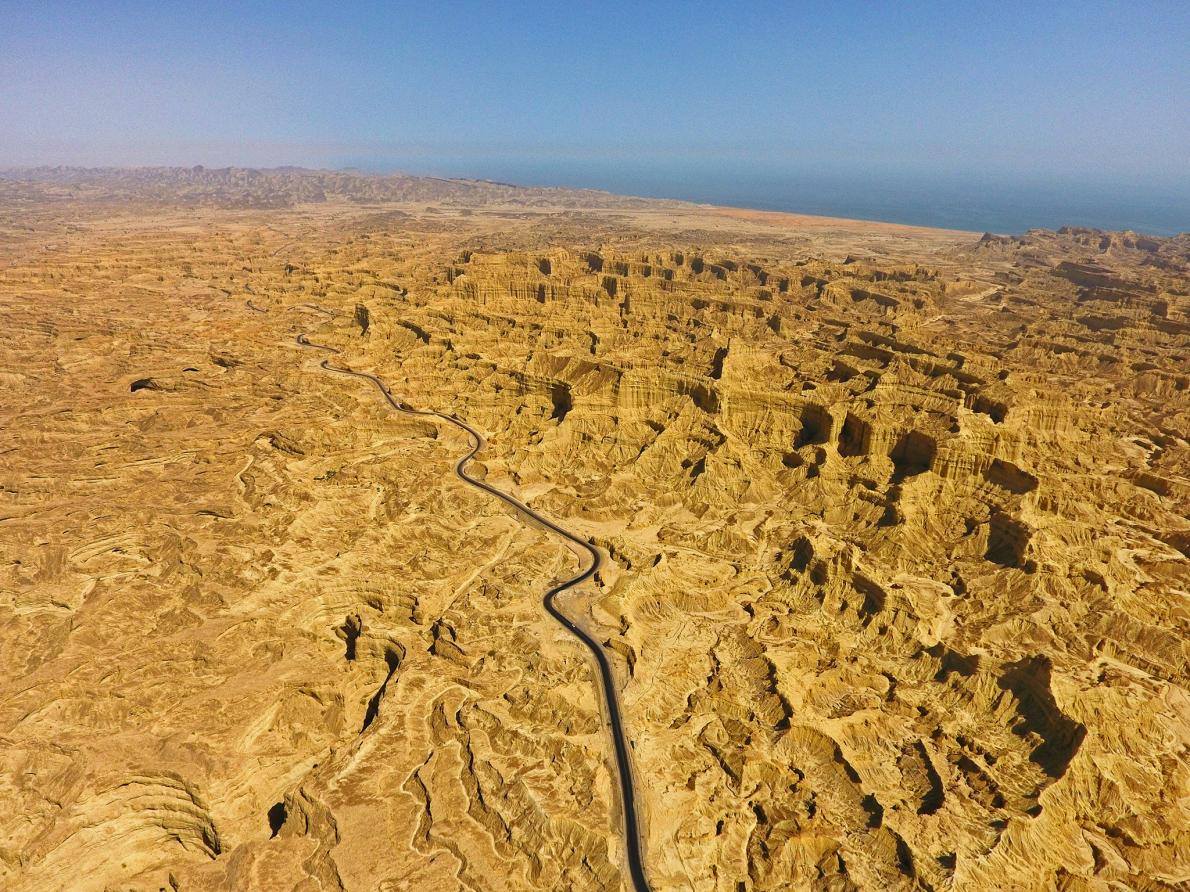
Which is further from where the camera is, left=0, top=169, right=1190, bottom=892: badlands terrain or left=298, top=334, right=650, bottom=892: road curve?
left=0, top=169, right=1190, bottom=892: badlands terrain

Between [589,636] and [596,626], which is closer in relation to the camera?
[589,636]

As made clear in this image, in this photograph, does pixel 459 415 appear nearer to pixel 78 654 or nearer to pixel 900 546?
pixel 78 654

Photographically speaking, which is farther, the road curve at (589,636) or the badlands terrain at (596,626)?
the badlands terrain at (596,626)

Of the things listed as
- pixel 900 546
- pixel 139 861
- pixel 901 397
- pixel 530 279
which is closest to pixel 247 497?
pixel 139 861
